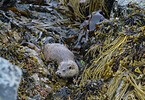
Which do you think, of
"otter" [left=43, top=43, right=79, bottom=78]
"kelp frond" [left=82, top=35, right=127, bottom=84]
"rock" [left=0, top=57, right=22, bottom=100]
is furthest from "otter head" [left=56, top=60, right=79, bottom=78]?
"rock" [left=0, top=57, right=22, bottom=100]

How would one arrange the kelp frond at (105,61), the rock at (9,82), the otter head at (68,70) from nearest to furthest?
the rock at (9,82), the kelp frond at (105,61), the otter head at (68,70)

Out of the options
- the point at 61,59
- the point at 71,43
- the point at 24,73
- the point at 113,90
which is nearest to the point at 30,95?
the point at 24,73

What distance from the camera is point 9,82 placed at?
229 centimetres

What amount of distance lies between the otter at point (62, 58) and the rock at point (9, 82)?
2.69 meters

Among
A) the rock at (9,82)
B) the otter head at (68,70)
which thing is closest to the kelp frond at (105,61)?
the otter head at (68,70)

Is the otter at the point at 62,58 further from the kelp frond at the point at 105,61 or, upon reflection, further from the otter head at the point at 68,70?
the kelp frond at the point at 105,61

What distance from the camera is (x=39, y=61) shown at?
5141 millimetres

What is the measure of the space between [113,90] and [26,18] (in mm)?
2183

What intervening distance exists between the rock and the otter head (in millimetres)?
2679

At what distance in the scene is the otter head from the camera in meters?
5.05

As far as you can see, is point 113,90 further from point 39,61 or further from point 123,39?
point 39,61

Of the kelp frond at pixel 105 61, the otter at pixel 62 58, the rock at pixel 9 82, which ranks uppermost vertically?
the rock at pixel 9 82

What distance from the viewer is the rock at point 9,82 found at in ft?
7.45

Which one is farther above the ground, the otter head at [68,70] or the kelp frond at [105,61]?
the kelp frond at [105,61]
